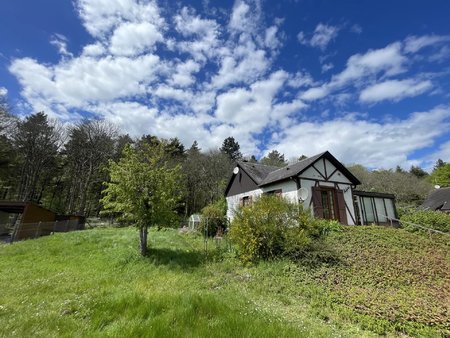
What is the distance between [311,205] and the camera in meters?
14.3

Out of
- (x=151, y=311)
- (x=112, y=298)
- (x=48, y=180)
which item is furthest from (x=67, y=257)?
(x=48, y=180)

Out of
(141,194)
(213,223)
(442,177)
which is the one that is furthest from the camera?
(442,177)

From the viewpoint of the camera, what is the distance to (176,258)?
943 cm

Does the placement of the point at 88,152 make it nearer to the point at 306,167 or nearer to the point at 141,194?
the point at 141,194

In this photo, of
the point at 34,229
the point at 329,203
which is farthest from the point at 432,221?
the point at 34,229

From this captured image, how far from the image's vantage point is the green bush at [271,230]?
27.8ft

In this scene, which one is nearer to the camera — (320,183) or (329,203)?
(320,183)

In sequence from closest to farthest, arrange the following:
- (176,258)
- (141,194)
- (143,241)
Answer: (176,258) → (143,241) → (141,194)

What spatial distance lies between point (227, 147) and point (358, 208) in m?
28.5

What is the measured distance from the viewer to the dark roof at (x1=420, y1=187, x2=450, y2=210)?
86.2 ft

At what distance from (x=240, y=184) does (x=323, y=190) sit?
6.93 meters

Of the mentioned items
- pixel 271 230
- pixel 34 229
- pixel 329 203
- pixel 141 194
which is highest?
pixel 329 203

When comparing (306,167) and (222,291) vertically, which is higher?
(306,167)

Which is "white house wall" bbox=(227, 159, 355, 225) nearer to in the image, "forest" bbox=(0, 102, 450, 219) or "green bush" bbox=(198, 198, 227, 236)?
"green bush" bbox=(198, 198, 227, 236)
